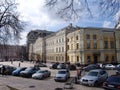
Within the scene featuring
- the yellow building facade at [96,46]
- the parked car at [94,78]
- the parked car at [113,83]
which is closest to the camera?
the parked car at [113,83]

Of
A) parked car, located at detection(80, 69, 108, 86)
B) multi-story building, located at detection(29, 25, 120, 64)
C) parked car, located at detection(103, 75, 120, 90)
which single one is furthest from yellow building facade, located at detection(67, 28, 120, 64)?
parked car, located at detection(103, 75, 120, 90)

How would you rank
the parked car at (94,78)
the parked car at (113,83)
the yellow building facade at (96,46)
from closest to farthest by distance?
the parked car at (113,83) → the parked car at (94,78) → the yellow building facade at (96,46)

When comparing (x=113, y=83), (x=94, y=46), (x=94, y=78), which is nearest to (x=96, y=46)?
(x=94, y=46)

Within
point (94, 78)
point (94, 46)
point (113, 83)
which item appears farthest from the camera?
point (94, 46)

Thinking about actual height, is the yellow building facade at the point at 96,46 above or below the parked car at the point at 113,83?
above

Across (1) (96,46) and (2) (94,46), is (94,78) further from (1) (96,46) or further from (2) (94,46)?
Result: (1) (96,46)

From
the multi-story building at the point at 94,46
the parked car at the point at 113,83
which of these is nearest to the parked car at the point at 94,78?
the parked car at the point at 113,83

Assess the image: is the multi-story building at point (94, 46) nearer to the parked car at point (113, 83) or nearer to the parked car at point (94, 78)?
the parked car at point (94, 78)

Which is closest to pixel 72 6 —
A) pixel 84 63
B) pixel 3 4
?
pixel 3 4

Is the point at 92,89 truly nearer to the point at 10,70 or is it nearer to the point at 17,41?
the point at 17,41

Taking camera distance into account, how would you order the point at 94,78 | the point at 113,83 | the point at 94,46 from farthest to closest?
the point at 94,46, the point at 94,78, the point at 113,83

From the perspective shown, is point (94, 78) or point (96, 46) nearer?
point (94, 78)

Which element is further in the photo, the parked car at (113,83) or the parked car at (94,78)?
the parked car at (94,78)

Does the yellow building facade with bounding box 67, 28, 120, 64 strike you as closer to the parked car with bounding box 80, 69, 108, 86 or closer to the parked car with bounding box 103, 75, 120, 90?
the parked car with bounding box 80, 69, 108, 86
